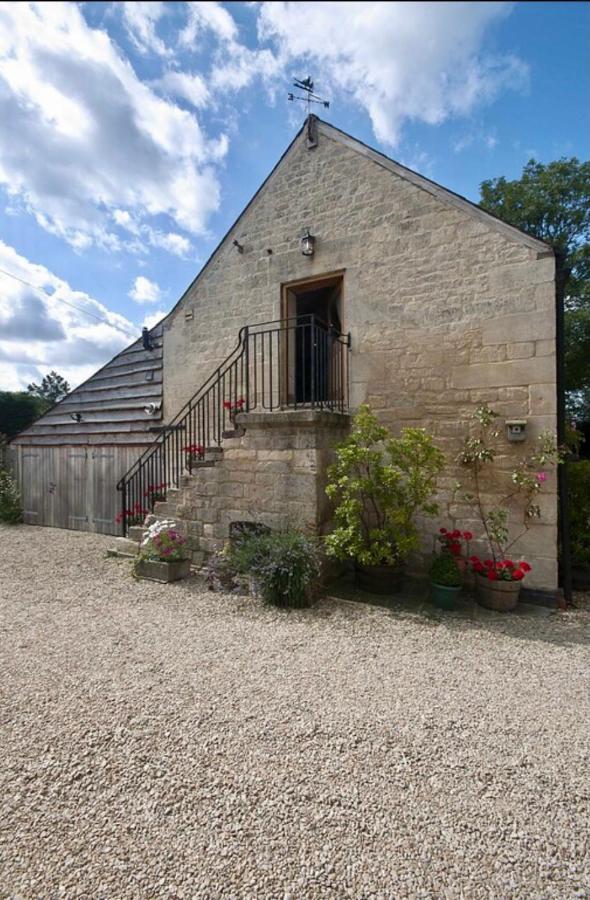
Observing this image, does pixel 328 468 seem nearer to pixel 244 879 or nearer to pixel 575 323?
pixel 244 879

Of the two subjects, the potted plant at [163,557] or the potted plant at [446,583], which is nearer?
the potted plant at [446,583]

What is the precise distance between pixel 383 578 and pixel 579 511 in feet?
9.26

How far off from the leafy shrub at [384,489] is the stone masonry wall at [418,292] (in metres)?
0.71

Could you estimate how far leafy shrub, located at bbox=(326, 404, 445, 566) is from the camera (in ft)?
14.7

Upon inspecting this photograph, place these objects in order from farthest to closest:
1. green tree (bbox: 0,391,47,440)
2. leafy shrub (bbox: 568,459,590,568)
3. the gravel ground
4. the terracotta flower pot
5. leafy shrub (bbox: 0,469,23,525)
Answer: green tree (bbox: 0,391,47,440) → leafy shrub (bbox: 0,469,23,525) → leafy shrub (bbox: 568,459,590,568) → the terracotta flower pot → the gravel ground

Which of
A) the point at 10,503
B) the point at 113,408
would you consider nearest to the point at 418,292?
the point at 113,408

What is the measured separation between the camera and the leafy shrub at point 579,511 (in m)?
5.07

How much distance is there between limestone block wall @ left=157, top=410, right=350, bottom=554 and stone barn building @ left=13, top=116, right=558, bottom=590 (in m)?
0.02

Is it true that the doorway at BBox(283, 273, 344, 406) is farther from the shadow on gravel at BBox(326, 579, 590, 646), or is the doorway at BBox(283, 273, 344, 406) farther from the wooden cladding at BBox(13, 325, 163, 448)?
the wooden cladding at BBox(13, 325, 163, 448)

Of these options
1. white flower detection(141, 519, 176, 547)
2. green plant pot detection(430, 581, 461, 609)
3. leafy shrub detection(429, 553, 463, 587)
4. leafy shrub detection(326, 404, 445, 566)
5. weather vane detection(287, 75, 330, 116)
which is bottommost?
green plant pot detection(430, 581, 461, 609)

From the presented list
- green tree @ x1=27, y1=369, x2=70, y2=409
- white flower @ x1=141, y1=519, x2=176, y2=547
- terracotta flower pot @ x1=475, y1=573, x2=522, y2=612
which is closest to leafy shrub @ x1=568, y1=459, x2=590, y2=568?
terracotta flower pot @ x1=475, y1=573, x2=522, y2=612

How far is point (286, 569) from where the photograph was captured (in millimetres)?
4336

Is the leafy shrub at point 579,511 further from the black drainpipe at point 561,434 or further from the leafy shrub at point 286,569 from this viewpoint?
the leafy shrub at point 286,569

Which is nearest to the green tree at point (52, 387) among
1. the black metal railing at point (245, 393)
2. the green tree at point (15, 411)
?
the green tree at point (15, 411)
